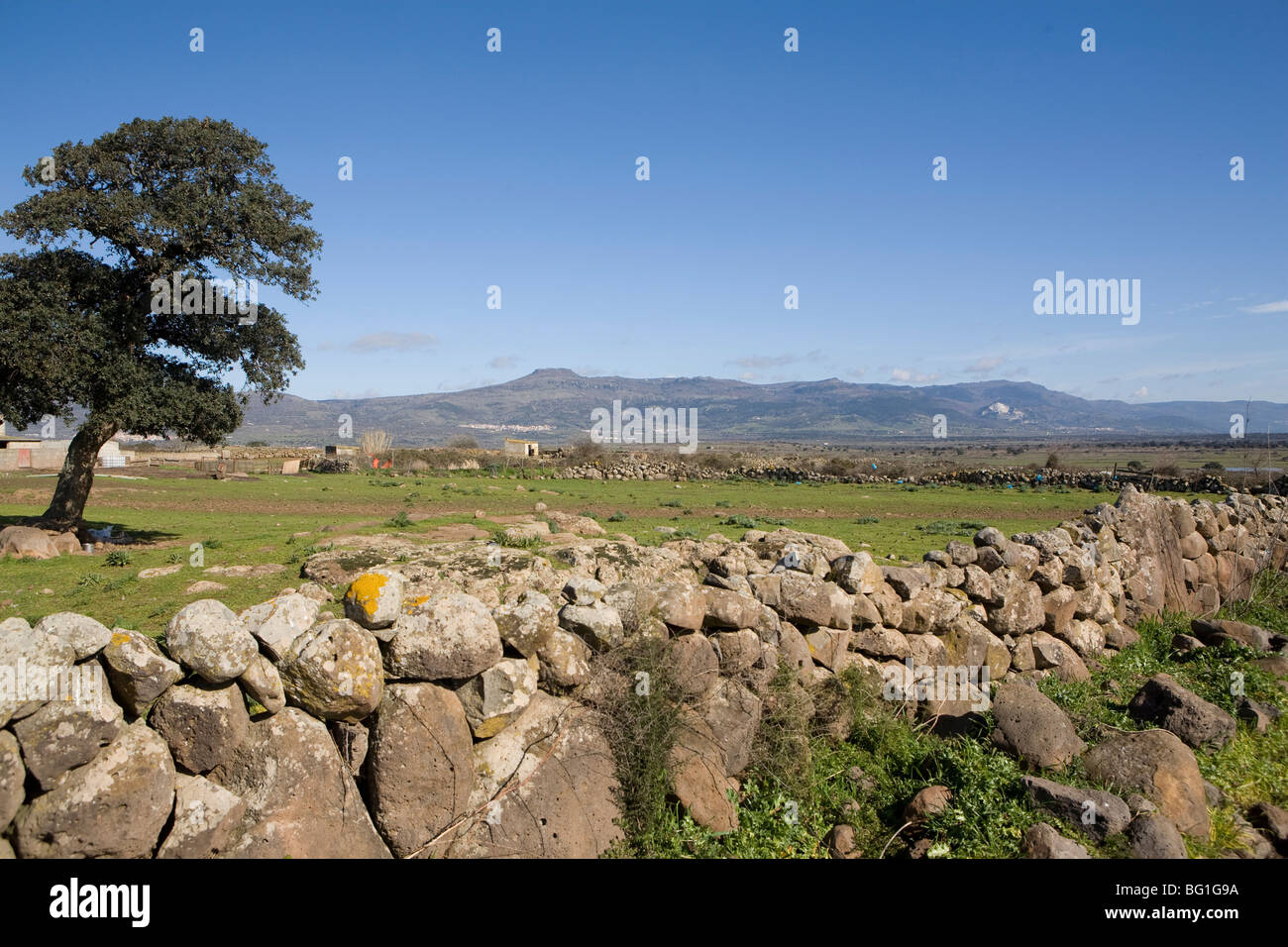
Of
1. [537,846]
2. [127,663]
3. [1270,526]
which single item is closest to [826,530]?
[1270,526]

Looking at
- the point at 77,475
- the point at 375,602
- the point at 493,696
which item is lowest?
the point at 493,696

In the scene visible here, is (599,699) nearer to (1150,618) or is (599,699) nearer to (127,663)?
(127,663)

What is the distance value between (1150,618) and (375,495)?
95.7ft

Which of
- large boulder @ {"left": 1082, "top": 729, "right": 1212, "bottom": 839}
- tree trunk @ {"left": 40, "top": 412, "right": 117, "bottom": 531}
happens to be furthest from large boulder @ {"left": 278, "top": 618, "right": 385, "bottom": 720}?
→ tree trunk @ {"left": 40, "top": 412, "right": 117, "bottom": 531}

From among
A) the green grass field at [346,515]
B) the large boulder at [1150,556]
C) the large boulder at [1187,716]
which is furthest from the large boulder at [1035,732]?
the green grass field at [346,515]

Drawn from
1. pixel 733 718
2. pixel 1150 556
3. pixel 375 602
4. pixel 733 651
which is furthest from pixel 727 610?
pixel 1150 556

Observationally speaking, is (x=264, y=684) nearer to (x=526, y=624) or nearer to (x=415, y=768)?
(x=415, y=768)

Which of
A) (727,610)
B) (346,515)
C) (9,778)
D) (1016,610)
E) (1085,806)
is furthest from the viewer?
(346,515)

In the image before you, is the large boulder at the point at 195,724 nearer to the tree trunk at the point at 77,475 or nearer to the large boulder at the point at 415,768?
the large boulder at the point at 415,768

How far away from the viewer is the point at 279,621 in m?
4.49

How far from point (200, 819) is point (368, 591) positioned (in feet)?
4.69

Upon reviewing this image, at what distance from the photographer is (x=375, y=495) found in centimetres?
3316

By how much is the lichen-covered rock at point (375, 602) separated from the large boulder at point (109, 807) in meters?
1.17

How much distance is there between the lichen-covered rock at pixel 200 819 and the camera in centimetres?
396
